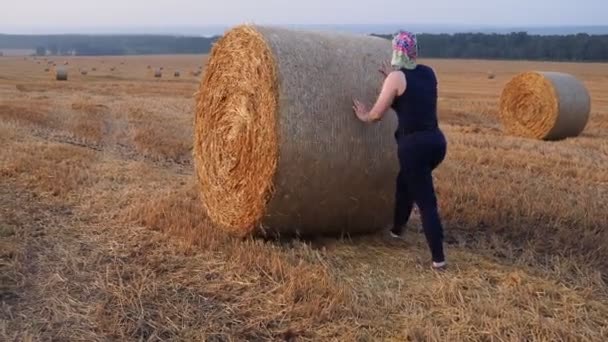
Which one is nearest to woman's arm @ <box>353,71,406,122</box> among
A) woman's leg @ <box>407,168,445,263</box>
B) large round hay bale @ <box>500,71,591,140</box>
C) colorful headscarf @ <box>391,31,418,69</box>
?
colorful headscarf @ <box>391,31,418,69</box>

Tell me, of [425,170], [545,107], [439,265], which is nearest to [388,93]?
[425,170]

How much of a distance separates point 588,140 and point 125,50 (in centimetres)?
13005

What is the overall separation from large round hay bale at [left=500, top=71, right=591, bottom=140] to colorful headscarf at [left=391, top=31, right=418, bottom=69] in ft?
34.0

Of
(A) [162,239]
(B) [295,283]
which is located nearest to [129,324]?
(B) [295,283]

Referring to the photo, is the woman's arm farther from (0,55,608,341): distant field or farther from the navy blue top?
(0,55,608,341): distant field

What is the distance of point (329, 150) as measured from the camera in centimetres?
581

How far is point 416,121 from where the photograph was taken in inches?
216

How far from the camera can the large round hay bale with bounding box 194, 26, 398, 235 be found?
575 cm

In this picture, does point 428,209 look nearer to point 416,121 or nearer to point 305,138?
point 416,121

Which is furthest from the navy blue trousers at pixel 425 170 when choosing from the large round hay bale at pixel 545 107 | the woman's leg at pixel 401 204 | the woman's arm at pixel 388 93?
the large round hay bale at pixel 545 107

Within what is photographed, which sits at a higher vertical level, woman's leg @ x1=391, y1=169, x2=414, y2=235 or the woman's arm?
the woman's arm

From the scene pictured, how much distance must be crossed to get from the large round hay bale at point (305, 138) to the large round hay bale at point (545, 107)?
9643 mm

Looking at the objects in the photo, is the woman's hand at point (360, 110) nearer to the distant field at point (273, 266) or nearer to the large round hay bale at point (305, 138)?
the large round hay bale at point (305, 138)

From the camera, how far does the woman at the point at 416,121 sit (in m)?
5.46
